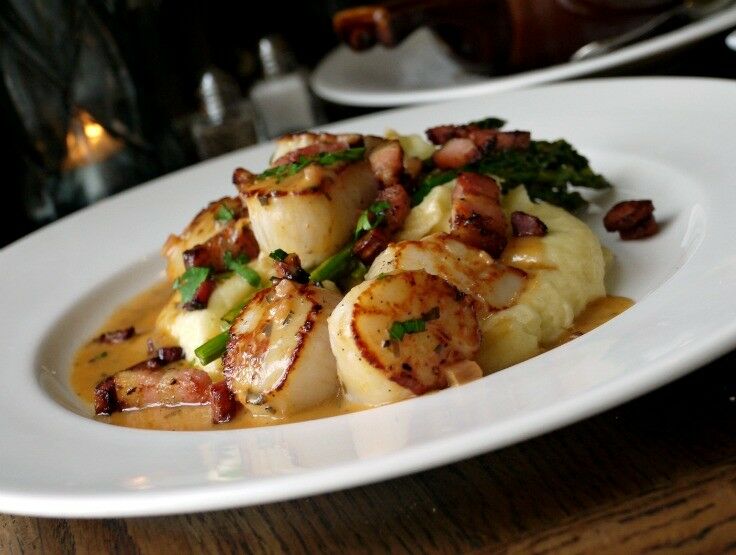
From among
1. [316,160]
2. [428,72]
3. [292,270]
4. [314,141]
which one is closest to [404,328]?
[292,270]

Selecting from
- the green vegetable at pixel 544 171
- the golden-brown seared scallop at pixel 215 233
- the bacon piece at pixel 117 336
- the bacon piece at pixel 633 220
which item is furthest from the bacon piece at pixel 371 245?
the bacon piece at pixel 117 336

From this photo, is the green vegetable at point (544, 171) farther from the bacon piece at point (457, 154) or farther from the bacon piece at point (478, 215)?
the bacon piece at point (478, 215)

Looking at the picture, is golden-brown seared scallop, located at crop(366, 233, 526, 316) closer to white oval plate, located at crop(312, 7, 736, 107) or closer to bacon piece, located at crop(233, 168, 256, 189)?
bacon piece, located at crop(233, 168, 256, 189)

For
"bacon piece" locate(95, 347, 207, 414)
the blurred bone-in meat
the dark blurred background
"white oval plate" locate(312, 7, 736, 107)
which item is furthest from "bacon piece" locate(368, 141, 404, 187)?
the dark blurred background

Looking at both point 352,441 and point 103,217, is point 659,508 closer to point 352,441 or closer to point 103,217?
point 352,441

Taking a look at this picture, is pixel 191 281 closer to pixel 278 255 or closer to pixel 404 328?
pixel 278 255

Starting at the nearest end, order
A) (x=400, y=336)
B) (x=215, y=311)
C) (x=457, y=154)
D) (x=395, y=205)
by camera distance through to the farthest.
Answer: (x=400, y=336) < (x=395, y=205) < (x=215, y=311) < (x=457, y=154)
